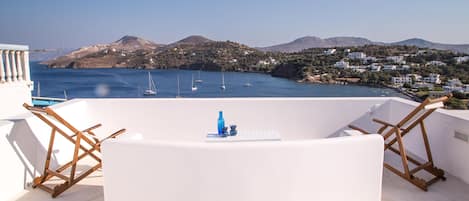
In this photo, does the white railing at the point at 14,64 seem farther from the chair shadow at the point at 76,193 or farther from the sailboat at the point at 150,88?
the sailboat at the point at 150,88

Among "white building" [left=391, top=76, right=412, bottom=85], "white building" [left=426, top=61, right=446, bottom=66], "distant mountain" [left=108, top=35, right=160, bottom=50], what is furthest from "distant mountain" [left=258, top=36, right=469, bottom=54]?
"distant mountain" [left=108, top=35, right=160, bottom=50]

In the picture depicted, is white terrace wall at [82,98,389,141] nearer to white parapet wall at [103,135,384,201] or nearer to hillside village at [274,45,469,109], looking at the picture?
hillside village at [274,45,469,109]

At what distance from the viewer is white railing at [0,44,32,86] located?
499 centimetres

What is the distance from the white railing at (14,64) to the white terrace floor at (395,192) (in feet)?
9.35

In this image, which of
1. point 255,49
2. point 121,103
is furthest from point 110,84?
point 121,103

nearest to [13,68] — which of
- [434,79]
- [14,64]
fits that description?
[14,64]

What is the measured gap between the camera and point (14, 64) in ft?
17.1

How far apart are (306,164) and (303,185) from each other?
0.41 feet

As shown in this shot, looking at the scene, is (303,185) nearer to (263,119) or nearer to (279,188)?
(279,188)

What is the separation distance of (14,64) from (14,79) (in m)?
0.24

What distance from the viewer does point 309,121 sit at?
14.6 ft

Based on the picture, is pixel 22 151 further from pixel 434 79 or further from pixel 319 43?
pixel 319 43

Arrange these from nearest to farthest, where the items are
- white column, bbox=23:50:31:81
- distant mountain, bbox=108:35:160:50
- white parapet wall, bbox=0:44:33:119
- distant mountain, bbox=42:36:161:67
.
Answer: white parapet wall, bbox=0:44:33:119, white column, bbox=23:50:31:81, distant mountain, bbox=42:36:161:67, distant mountain, bbox=108:35:160:50

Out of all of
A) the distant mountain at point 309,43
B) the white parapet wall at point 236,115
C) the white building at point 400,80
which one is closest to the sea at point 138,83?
the distant mountain at point 309,43
